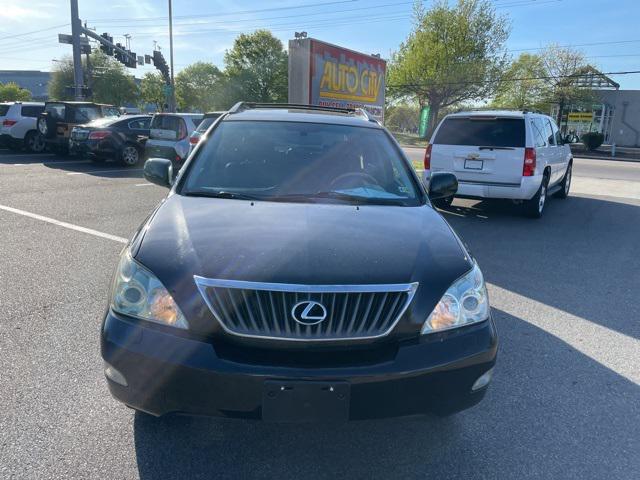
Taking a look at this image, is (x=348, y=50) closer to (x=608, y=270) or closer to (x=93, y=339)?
(x=608, y=270)

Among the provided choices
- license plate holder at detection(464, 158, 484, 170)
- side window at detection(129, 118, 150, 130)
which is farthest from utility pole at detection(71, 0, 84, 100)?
license plate holder at detection(464, 158, 484, 170)

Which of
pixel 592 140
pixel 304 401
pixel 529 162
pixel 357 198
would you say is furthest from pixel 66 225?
pixel 592 140

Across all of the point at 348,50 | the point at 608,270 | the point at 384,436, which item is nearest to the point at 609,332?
the point at 608,270

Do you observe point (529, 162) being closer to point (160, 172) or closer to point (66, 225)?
point (160, 172)

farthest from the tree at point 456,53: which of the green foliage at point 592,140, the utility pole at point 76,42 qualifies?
the utility pole at point 76,42

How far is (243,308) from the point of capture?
2123 mm

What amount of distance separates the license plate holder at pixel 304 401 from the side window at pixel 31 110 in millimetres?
18809

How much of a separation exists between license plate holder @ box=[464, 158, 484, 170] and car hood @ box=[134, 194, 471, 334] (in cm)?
585

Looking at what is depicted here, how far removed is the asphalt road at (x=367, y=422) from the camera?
7.82 feet

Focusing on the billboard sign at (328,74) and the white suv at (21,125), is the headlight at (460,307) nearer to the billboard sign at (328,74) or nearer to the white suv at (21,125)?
the billboard sign at (328,74)

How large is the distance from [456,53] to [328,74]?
37.0 meters

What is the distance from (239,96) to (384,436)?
211 ft

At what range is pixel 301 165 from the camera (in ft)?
11.8

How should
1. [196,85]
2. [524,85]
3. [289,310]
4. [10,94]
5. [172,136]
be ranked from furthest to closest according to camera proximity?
1. [196,85]
2. [10,94]
3. [524,85]
4. [172,136]
5. [289,310]
